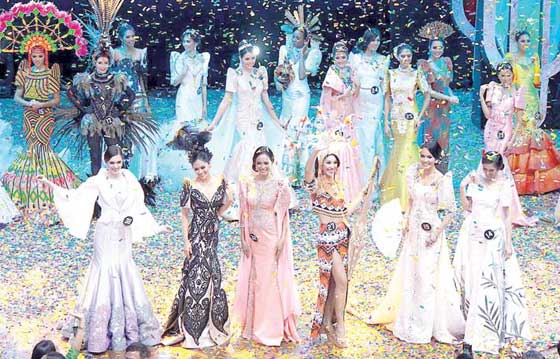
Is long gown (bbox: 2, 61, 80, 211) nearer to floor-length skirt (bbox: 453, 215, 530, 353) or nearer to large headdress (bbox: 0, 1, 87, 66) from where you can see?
large headdress (bbox: 0, 1, 87, 66)

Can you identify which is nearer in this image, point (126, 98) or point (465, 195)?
point (465, 195)

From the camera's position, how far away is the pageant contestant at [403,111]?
32.9ft

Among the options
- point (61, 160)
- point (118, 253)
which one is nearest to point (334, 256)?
point (118, 253)

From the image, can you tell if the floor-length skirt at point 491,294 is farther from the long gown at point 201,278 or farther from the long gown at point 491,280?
the long gown at point 201,278

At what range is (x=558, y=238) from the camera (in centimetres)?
966

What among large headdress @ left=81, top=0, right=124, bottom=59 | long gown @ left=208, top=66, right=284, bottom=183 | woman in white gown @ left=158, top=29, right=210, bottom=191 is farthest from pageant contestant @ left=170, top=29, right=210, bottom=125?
large headdress @ left=81, top=0, right=124, bottom=59

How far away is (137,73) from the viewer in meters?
10.7

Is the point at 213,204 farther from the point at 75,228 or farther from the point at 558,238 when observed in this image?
the point at 558,238

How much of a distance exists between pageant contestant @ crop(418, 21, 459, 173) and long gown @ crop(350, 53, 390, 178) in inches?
15.8

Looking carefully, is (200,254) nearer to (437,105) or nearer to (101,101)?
(101,101)

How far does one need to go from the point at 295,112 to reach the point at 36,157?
255 centimetres

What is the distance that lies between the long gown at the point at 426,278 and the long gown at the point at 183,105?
3710 mm

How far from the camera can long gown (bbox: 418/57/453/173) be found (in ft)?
33.9

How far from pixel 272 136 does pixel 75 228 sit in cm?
391
